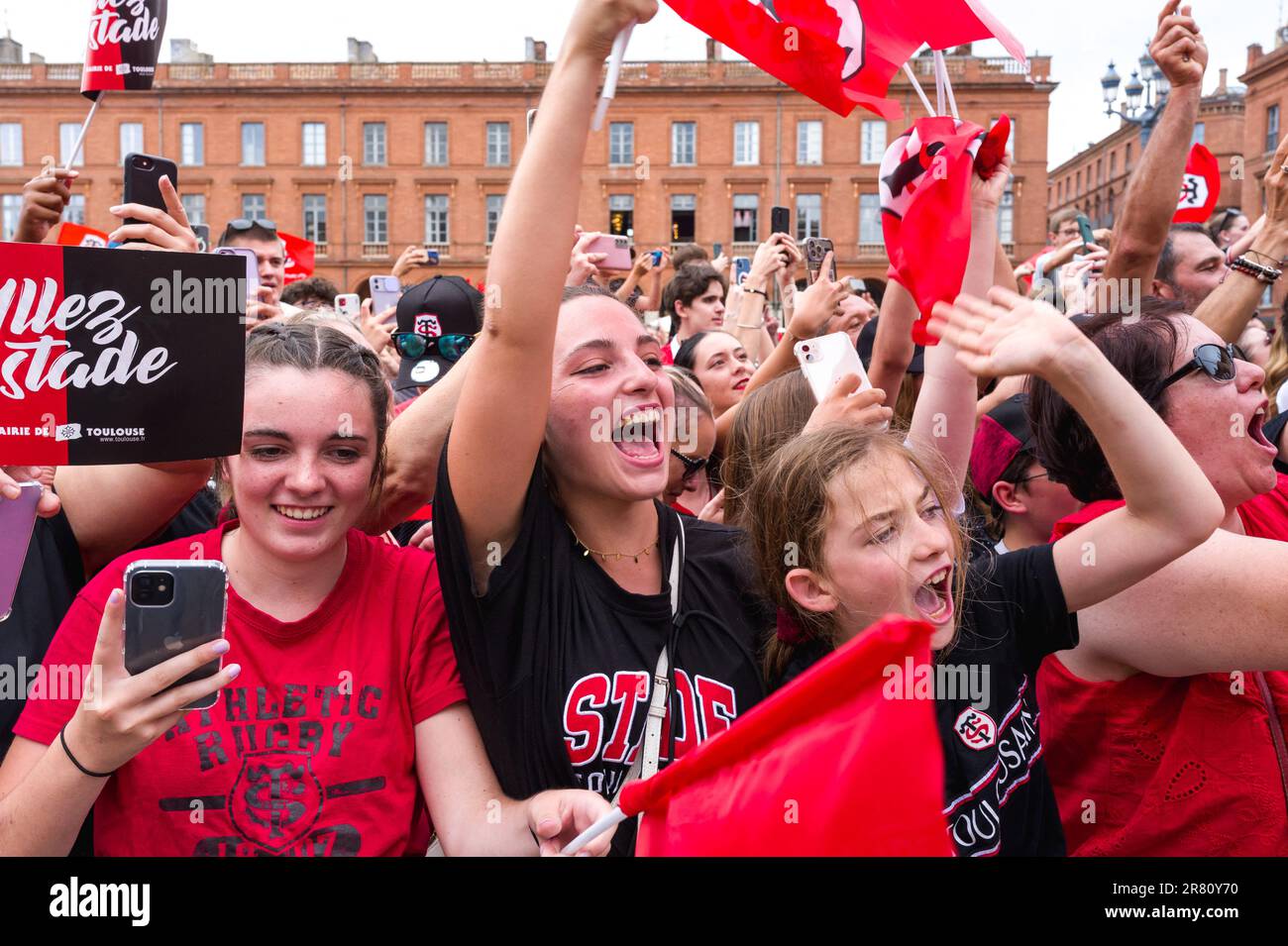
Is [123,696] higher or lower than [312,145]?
lower

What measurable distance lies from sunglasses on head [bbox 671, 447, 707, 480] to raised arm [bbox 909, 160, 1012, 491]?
1283 mm

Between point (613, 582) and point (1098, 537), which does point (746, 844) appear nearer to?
point (613, 582)

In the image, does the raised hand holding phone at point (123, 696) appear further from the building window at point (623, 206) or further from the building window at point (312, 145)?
the building window at point (312, 145)

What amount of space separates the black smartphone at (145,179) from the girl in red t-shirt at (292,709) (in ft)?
3.53

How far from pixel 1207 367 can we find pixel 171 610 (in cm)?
186

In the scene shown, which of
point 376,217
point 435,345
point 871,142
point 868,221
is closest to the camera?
point 435,345

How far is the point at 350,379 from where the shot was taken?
2.09 meters

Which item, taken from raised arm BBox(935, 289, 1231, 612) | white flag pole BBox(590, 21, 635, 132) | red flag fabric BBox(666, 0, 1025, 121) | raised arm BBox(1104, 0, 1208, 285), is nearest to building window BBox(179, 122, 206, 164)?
raised arm BBox(1104, 0, 1208, 285)

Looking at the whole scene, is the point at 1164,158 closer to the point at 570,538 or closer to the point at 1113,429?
the point at 1113,429

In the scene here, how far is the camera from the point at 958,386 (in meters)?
2.36

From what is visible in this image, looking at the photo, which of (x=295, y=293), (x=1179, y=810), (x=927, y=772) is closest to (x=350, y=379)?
(x=927, y=772)

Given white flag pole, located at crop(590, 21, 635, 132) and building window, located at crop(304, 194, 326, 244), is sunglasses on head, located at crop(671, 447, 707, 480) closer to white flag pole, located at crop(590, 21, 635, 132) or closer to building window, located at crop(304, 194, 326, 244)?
white flag pole, located at crop(590, 21, 635, 132)

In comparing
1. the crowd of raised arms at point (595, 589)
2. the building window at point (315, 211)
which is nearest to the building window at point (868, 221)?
the building window at point (315, 211)

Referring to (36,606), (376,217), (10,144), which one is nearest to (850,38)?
(36,606)
